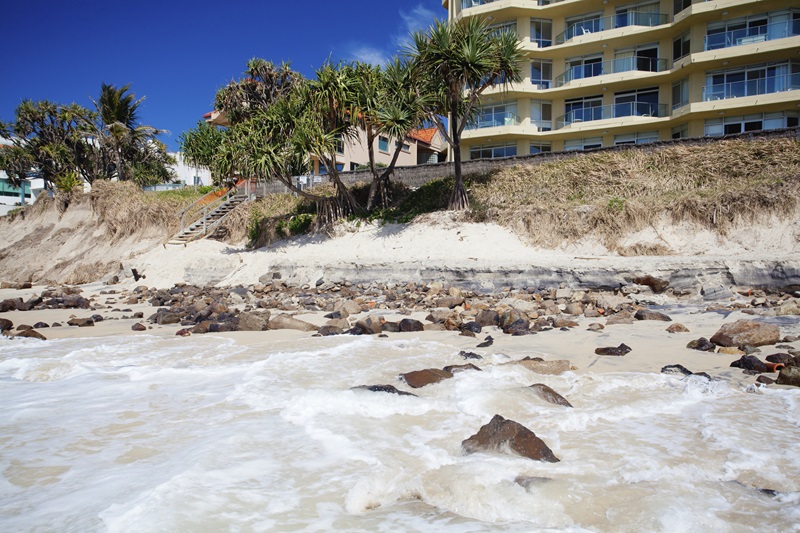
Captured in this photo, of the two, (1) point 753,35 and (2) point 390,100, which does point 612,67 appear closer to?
(1) point 753,35

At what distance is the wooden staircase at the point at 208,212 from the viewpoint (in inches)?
963

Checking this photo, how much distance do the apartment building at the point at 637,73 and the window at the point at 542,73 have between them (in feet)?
0.20

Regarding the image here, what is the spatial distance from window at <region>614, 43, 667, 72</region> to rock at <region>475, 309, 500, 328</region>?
25.8 m

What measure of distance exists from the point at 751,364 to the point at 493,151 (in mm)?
27745

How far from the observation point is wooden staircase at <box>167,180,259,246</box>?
24.5m

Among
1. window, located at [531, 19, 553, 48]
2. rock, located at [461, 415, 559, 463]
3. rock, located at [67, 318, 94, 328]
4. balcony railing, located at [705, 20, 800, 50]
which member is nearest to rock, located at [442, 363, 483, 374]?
rock, located at [461, 415, 559, 463]

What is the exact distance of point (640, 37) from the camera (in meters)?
29.3

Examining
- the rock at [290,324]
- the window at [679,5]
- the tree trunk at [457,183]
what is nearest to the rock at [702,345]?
the rock at [290,324]

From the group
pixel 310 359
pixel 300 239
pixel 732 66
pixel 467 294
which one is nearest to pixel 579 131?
pixel 732 66

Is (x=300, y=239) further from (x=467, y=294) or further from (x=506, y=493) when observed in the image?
(x=506, y=493)

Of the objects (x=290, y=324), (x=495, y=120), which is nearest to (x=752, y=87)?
(x=495, y=120)

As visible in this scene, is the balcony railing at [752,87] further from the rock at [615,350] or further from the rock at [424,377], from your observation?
the rock at [424,377]

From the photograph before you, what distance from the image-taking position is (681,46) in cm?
2859

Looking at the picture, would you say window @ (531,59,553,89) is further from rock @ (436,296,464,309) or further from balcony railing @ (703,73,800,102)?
rock @ (436,296,464,309)
